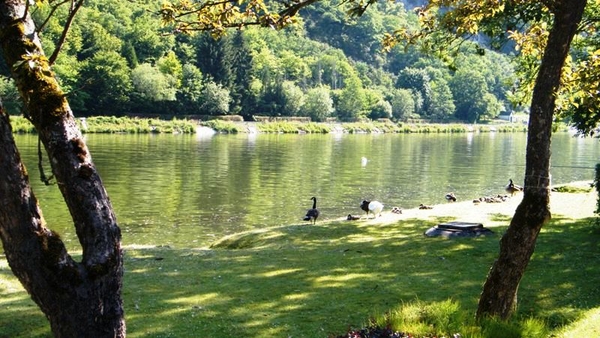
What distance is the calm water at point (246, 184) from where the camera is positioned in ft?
89.4

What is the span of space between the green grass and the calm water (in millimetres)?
3465

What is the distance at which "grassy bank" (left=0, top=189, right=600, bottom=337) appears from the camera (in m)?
8.75

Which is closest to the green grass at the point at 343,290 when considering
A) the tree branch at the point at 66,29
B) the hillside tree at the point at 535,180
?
the hillside tree at the point at 535,180

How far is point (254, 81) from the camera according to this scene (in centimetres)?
14850

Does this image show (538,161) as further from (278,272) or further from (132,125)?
(132,125)

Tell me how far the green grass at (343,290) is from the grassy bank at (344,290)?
A: 0.02 metres

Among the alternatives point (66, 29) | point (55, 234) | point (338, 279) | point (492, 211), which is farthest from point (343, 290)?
point (492, 211)

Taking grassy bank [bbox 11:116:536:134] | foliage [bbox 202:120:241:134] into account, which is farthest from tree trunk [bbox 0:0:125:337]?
foliage [bbox 202:120:241:134]

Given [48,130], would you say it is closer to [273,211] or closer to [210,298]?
[210,298]

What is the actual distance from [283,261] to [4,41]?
31.3ft

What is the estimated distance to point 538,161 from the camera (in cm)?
765

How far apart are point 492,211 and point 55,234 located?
63.1ft

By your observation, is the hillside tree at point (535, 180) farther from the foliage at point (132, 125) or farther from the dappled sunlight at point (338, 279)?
the foliage at point (132, 125)

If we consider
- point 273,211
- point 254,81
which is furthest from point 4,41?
point 254,81
